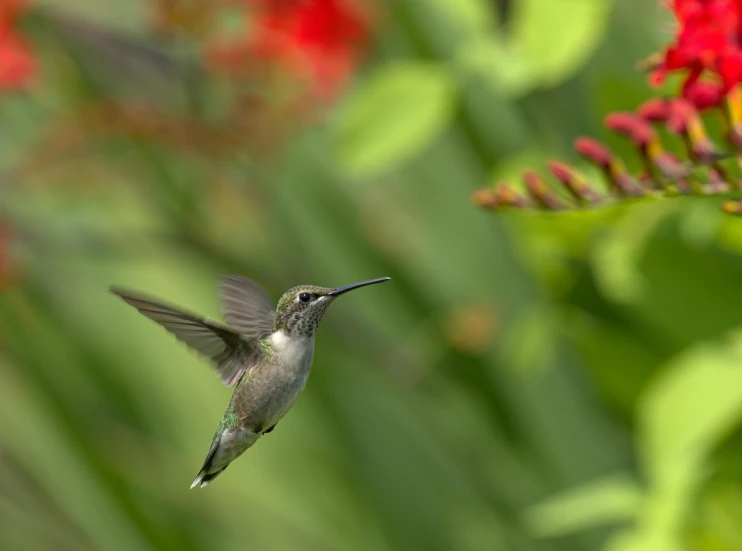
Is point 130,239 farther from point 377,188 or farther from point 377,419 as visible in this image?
point 377,188

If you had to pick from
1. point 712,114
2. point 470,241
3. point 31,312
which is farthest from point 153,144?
point 712,114

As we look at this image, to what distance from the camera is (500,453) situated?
2.33m

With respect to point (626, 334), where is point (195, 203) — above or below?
above

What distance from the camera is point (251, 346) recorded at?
1.25 meters

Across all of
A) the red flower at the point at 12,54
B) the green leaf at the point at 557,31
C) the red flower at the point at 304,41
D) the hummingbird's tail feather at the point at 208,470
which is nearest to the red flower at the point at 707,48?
the green leaf at the point at 557,31

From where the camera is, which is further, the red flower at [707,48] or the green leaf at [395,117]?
the green leaf at [395,117]

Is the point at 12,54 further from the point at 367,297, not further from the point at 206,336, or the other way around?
the point at 206,336

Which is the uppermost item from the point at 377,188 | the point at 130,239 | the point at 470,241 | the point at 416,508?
the point at 377,188

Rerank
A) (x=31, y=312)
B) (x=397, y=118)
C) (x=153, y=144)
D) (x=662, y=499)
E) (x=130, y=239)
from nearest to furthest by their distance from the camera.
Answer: (x=662, y=499), (x=397, y=118), (x=130, y=239), (x=153, y=144), (x=31, y=312)

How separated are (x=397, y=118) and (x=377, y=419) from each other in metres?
1.18

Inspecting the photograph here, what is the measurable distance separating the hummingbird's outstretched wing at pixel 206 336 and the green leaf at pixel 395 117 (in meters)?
0.32

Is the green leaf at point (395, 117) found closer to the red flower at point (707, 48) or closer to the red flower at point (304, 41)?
the red flower at point (707, 48)

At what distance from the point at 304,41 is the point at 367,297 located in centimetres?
68

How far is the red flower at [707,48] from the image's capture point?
890 mm
